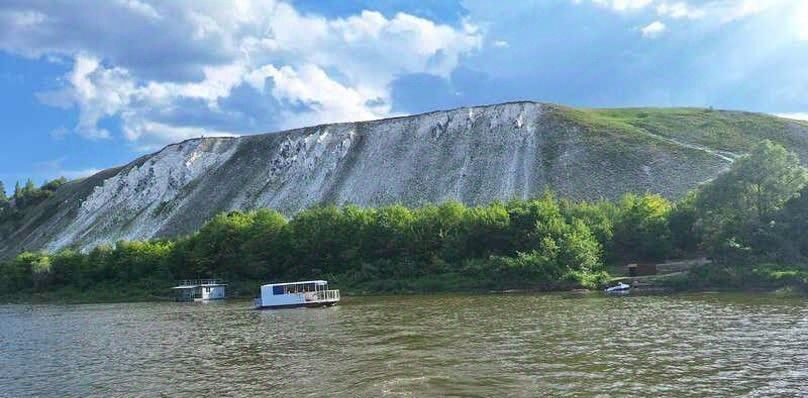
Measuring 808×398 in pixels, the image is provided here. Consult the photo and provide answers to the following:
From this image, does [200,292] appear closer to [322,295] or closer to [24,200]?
[322,295]

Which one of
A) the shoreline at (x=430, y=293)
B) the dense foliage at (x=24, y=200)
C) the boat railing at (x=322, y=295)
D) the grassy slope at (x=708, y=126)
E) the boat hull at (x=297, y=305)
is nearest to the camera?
the shoreline at (x=430, y=293)

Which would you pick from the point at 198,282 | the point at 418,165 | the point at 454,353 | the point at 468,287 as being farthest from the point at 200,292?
the point at 454,353

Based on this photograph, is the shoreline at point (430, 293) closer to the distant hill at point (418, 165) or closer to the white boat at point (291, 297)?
the white boat at point (291, 297)

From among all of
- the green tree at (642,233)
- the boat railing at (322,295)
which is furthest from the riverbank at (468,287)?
the green tree at (642,233)

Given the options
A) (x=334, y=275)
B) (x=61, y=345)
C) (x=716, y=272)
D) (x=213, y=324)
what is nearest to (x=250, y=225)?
(x=334, y=275)

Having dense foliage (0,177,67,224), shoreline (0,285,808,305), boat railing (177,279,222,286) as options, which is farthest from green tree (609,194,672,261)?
dense foliage (0,177,67,224)

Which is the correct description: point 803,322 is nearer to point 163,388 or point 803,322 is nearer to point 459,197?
point 163,388
